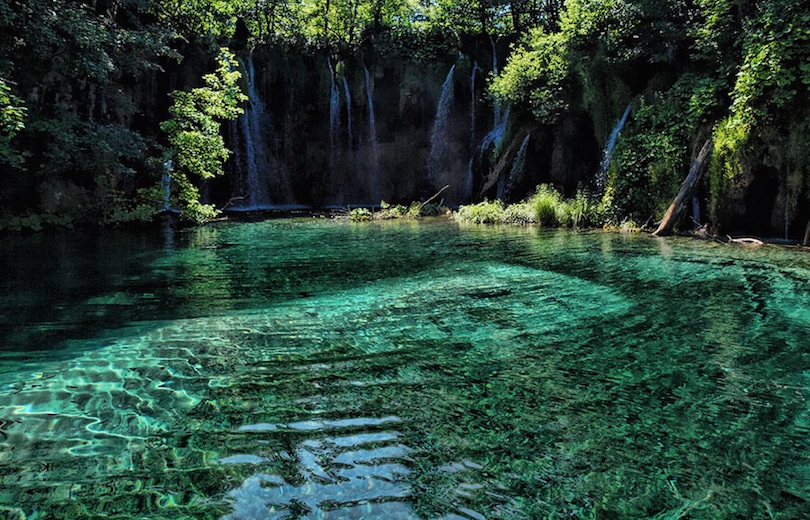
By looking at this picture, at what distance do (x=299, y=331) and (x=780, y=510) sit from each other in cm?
396

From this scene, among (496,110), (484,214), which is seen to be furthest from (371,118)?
(484,214)

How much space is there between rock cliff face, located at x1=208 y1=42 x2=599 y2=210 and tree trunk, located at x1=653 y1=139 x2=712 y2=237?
1230cm

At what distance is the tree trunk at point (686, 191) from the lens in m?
12.9

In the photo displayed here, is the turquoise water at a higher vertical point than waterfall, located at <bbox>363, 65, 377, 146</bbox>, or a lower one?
lower

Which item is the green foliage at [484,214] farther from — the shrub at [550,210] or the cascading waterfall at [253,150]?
the cascading waterfall at [253,150]

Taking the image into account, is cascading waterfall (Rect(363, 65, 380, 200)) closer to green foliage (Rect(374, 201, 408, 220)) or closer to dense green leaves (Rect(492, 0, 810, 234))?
green foliage (Rect(374, 201, 408, 220))

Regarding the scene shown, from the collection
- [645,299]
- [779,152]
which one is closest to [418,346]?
[645,299]

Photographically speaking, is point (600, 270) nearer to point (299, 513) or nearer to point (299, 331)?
point (299, 331)

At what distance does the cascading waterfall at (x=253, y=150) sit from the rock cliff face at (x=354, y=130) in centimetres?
5

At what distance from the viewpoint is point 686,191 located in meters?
13.1

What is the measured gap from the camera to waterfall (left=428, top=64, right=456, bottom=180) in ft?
86.2

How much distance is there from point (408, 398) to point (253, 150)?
24074 mm

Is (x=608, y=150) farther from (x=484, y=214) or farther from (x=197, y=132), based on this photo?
(x=197, y=132)

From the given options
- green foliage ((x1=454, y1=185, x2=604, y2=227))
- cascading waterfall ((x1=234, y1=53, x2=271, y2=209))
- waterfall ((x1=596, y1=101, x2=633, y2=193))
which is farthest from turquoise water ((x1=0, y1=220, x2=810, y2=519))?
cascading waterfall ((x1=234, y1=53, x2=271, y2=209))
